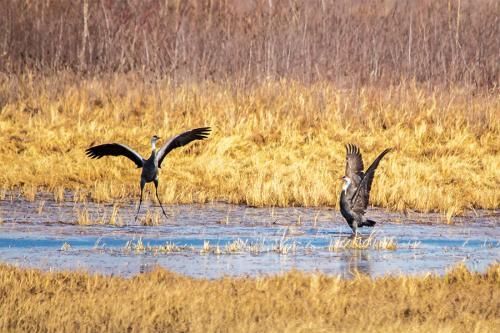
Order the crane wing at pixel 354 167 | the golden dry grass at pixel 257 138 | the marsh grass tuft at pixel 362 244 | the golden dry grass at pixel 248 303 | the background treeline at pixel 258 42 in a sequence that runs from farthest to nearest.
→ 1. the background treeline at pixel 258 42
2. the golden dry grass at pixel 257 138
3. the crane wing at pixel 354 167
4. the marsh grass tuft at pixel 362 244
5. the golden dry grass at pixel 248 303

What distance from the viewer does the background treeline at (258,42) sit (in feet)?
68.9

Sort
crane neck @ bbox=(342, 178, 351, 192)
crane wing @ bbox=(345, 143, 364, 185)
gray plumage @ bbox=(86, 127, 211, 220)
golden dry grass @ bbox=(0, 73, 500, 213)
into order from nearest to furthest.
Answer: crane neck @ bbox=(342, 178, 351, 192) < crane wing @ bbox=(345, 143, 364, 185) < gray plumage @ bbox=(86, 127, 211, 220) < golden dry grass @ bbox=(0, 73, 500, 213)

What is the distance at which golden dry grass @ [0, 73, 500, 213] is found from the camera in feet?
50.9

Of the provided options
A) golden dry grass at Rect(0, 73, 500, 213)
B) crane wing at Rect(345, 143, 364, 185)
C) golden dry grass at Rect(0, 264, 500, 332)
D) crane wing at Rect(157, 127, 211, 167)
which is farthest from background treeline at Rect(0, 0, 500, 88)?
golden dry grass at Rect(0, 264, 500, 332)

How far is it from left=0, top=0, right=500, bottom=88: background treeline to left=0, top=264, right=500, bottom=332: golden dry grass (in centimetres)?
1143

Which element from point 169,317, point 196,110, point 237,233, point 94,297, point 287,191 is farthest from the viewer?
point 196,110

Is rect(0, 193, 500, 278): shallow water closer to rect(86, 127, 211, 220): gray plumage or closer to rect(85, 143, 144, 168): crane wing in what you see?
rect(86, 127, 211, 220): gray plumage

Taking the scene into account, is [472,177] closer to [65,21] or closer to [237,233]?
[237,233]

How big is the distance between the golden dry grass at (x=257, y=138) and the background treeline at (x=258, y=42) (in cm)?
64

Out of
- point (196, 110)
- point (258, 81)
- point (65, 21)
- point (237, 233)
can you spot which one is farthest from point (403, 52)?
point (237, 233)

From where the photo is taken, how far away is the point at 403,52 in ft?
72.8

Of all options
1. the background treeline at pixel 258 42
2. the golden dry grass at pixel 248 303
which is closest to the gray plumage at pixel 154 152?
the golden dry grass at pixel 248 303

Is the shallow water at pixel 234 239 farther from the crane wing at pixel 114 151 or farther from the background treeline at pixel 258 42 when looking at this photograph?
the background treeline at pixel 258 42

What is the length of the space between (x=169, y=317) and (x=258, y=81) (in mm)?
13044
